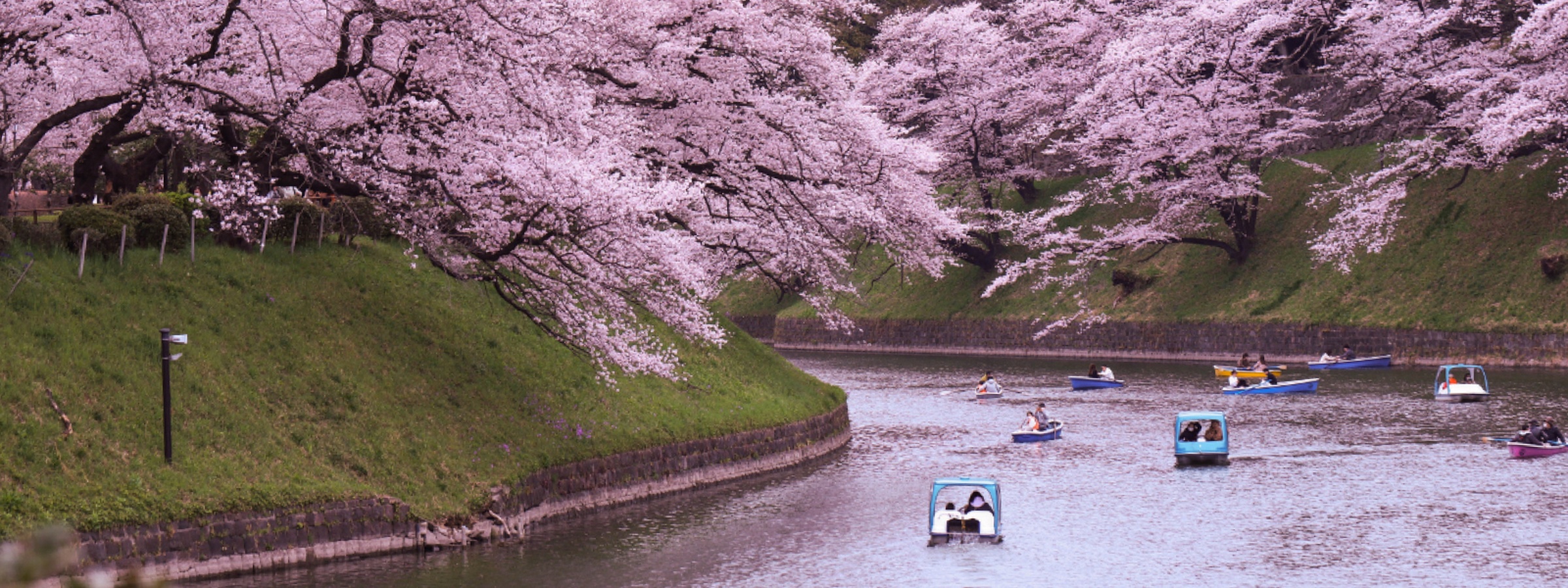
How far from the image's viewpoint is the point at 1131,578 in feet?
69.9

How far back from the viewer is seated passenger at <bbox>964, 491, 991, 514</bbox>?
981 inches

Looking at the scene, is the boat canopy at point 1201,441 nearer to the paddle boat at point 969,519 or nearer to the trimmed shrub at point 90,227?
the paddle boat at point 969,519

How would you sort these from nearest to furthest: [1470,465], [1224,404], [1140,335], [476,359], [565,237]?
1. [565,237]
2. [476,359]
3. [1470,465]
4. [1224,404]
5. [1140,335]

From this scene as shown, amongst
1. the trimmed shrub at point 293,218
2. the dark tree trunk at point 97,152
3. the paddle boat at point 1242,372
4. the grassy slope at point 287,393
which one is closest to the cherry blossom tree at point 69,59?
the dark tree trunk at point 97,152

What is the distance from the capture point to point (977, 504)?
25.8 metres

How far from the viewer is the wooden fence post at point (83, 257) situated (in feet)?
72.4

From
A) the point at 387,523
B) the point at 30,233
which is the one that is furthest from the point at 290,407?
the point at 30,233

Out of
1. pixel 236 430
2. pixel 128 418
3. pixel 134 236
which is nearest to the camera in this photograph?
pixel 128 418

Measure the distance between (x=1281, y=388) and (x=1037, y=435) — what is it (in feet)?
50.8

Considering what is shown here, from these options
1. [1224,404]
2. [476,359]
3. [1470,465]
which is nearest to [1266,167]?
[1224,404]

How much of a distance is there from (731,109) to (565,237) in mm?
9366

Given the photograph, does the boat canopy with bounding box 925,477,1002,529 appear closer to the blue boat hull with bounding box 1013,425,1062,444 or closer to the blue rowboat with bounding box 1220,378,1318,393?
the blue boat hull with bounding box 1013,425,1062,444

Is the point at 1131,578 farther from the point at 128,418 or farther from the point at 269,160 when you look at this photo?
the point at 269,160

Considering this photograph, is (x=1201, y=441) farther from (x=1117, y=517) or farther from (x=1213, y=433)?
(x=1117, y=517)
